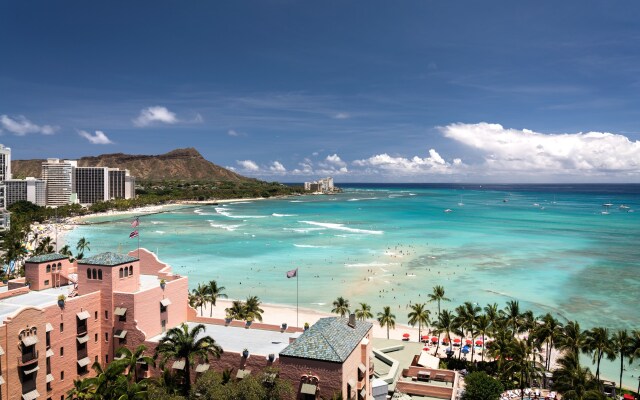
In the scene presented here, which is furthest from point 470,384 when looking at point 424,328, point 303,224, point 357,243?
point 303,224

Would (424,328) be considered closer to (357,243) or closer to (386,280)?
(386,280)

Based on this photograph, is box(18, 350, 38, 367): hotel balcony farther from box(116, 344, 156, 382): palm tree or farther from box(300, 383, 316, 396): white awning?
box(300, 383, 316, 396): white awning

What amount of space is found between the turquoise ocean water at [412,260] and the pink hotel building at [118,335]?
2689 centimetres

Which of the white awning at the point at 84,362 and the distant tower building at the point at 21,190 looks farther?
the distant tower building at the point at 21,190

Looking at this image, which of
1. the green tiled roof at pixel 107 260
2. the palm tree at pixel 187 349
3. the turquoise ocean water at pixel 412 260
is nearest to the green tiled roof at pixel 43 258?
the green tiled roof at pixel 107 260

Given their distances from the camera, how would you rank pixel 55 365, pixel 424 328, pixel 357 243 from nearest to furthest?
1. pixel 55 365
2. pixel 424 328
3. pixel 357 243

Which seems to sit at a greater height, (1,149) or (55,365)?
(1,149)

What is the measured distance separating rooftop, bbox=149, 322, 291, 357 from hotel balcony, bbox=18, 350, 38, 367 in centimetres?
612

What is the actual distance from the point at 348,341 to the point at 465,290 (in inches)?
1704

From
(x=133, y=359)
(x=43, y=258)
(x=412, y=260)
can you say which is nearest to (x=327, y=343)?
(x=133, y=359)

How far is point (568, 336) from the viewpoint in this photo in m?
32.4

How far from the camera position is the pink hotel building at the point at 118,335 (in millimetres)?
22203

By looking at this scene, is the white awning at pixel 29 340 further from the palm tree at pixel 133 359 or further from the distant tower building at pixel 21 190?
the distant tower building at pixel 21 190

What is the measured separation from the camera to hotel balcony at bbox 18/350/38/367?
75.7 ft
